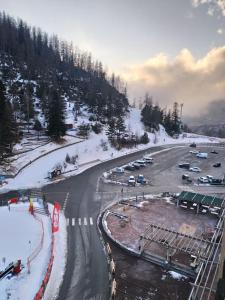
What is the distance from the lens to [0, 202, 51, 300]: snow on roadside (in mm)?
23594

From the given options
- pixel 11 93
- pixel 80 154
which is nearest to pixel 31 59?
pixel 11 93

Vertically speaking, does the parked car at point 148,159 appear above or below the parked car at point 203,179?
above

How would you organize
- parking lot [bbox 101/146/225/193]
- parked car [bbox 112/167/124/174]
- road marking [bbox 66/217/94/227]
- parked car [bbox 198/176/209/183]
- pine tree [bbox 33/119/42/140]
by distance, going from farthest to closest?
1. pine tree [bbox 33/119/42/140]
2. parked car [bbox 112/167/124/174]
3. parked car [bbox 198/176/209/183]
4. parking lot [bbox 101/146/225/193]
5. road marking [bbox 66/217/94/227]

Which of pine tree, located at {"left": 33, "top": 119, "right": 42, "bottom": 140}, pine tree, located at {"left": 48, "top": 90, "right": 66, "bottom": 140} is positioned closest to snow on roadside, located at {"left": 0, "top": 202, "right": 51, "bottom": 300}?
pine tree, located at {"left": 48, "top": 90, "right": 66, "bottom": 140}

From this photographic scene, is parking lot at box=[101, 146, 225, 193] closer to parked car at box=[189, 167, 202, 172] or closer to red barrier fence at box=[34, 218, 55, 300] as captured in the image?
parked car at box=[189, 167, 202, 172]

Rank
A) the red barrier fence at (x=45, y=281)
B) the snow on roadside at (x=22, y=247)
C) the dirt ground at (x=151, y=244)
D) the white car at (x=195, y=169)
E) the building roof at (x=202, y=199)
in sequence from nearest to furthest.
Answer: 1. the red barrier fence at (x=45, y=281)
2. the snow on roadside at (x=22, y=247)
3. the dirt ground at (x=151, y=244)
4. the building roof at (x=202, y=199)
5. the white car at (x=195, y=169)

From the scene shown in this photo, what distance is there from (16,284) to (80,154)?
44.6m

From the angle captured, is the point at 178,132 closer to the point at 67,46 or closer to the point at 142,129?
the point at 142,129

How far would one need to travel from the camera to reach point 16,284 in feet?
79.4

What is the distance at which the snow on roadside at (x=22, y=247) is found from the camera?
23594 mm

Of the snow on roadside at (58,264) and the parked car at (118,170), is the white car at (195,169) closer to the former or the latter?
the parked car at (118,170)

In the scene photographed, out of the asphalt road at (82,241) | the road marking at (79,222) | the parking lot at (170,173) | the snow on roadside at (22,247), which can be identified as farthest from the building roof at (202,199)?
the snow on roadside at (22,247)

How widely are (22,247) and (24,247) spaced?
22cm

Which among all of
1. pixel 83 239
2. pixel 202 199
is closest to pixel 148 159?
pixel 202 199
